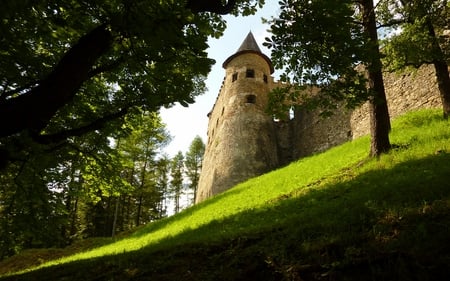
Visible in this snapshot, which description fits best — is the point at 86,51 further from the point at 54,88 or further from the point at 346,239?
the point at 346,239

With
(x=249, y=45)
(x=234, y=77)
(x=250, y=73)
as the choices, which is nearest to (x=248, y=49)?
(x=249, y=45)

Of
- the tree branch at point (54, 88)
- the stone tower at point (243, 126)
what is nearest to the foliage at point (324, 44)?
the tree branch at point (54, 88)

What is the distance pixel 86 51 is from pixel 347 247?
426 cm

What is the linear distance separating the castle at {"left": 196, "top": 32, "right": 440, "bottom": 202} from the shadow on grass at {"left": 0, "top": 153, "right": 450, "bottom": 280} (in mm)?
12616

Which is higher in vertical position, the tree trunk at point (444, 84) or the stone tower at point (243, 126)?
the stone tower at point (243, 126)

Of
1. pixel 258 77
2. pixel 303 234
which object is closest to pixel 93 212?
pixel 258 77

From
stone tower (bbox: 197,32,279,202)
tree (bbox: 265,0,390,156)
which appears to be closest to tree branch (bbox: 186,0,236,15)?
tree (bbox: 265,0,390,156)

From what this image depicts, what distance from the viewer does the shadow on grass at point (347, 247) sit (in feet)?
12.0

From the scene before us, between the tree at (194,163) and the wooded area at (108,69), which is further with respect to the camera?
the tree at (194,163)

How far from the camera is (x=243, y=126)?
1006 inches

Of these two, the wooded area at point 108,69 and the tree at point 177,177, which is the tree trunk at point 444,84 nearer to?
the wooded area at point 108,69

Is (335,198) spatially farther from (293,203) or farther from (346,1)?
(346,1)

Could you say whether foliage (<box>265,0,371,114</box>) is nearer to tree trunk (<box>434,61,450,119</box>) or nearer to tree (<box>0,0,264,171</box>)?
tree (<box>0,0,264,171</box>)

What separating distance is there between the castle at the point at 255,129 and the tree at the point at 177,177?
12.2m
